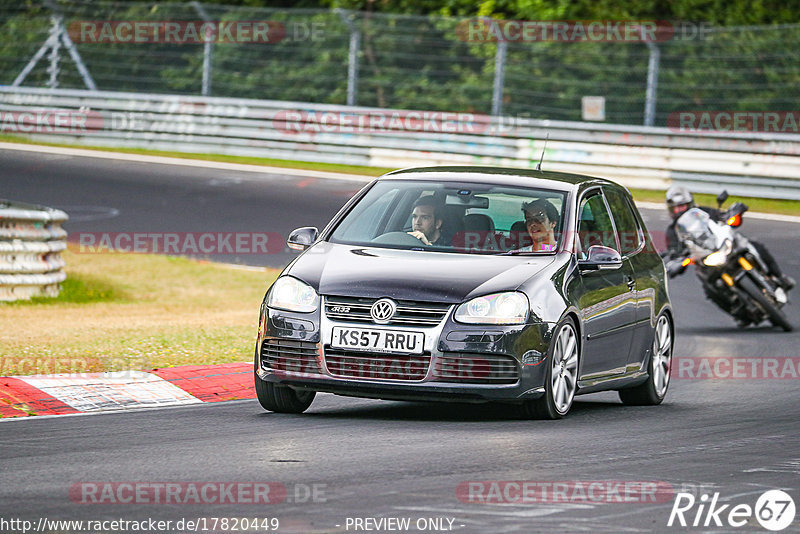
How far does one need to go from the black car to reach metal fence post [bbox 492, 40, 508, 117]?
17.2 meters

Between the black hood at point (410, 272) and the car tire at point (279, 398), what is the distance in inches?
27.7

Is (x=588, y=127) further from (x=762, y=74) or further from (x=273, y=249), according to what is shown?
(x=273, y=249)

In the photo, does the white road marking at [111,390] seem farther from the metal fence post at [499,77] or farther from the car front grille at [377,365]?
the metal fence post at [499,77]

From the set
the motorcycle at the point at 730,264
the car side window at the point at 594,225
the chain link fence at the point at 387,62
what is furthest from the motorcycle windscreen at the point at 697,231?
the chain link fence at the point at 387,62

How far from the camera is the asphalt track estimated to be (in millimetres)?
6301

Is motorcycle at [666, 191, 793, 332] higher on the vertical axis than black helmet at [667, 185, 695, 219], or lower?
lower

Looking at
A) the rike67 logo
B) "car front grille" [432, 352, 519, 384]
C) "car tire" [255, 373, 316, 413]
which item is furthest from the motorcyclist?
the rike67 logo

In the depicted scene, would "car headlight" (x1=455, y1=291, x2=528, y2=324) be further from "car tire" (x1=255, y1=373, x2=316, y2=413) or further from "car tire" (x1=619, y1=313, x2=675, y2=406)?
"car tire" (x1=619, y1=313, x2=675, y2=406)

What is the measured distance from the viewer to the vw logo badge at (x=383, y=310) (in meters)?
Answer: 8.74

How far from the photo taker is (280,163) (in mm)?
29516

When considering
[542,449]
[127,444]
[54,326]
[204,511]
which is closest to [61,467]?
[127,444]

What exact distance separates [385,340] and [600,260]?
1706mm

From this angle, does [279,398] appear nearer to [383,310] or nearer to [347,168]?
[383,310]

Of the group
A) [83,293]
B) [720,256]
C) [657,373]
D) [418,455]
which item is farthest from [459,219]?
[83,293]
